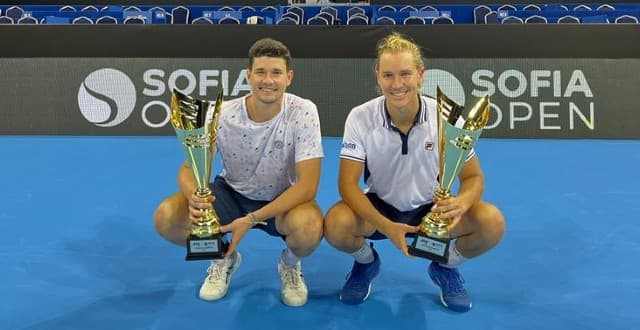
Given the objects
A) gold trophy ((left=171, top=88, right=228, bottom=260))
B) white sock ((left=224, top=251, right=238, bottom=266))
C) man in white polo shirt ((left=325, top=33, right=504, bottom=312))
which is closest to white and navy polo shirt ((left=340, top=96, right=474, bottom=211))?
man in white polo shirt ((left=325, top=33, right=504, bottom=312))

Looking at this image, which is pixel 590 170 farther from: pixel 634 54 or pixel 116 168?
pixel 116 168

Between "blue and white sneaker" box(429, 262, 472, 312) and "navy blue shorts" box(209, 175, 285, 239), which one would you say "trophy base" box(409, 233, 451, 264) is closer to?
"blue and white sneaker" box(429, 262, 472, 312)

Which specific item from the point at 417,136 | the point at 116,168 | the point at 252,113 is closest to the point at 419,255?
the point at 417,136

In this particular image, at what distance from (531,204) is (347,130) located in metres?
2.16

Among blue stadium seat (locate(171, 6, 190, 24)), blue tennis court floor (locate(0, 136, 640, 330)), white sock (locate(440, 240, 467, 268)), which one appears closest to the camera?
blue tennis court floor (locate(0, 136, 640, 330))

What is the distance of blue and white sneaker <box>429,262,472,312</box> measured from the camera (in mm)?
2600

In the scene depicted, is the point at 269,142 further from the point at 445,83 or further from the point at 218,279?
the point at 445,83

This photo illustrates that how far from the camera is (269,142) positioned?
9.03 ft

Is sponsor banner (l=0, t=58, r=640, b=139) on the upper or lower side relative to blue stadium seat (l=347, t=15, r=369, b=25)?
lower

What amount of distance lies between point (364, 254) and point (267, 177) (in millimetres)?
647

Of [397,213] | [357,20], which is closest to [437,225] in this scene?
[397,213]

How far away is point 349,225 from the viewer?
2586mm

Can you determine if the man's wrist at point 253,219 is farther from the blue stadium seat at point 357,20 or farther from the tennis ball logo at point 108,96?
the blue stadium seat at point 357,20

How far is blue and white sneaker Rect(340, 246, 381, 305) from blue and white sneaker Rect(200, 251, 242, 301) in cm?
62
